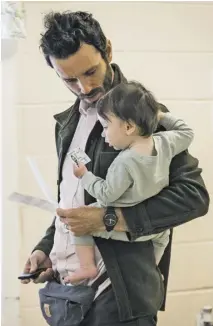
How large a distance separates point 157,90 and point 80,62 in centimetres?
75

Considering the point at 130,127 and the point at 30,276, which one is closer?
the point at 130,127

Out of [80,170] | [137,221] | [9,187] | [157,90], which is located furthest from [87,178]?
[157,90]

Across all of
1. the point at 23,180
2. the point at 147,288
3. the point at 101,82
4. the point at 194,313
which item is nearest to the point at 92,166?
the point at 101,82

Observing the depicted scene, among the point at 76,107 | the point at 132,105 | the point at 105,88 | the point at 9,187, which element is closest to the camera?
the point at 132,105

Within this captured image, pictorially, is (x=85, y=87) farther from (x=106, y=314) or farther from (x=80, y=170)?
(x=106, y=314)

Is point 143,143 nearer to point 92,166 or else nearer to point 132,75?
point 92,166

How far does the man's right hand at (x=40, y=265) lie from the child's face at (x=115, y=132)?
38 cm

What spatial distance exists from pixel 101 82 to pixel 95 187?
0.25 m

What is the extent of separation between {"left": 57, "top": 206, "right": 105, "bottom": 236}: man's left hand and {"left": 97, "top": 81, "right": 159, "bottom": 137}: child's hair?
0.21 metres

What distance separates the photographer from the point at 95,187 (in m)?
1.25

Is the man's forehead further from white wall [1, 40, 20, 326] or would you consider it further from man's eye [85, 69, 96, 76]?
white wall [1, 40, 20, 326]

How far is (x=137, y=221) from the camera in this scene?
125cm

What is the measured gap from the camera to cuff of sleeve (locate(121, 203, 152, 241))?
125cm

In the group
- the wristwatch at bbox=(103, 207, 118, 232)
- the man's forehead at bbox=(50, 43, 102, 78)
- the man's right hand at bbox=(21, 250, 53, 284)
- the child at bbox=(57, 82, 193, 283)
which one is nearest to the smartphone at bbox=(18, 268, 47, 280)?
the man's right hand at bbox=(21, 250, 53, 284)
